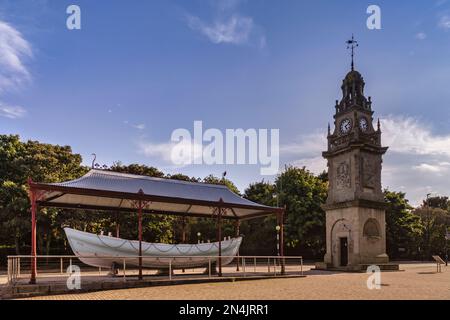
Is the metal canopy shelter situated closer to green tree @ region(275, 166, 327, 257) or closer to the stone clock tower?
the stone clock tower

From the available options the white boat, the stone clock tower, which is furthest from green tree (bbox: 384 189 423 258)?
the white boat

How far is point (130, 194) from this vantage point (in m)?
17.5

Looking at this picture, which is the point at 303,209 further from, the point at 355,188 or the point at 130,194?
the point at 130,194

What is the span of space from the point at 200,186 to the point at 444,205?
89656mm

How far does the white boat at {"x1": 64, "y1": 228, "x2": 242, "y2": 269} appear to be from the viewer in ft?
59.2

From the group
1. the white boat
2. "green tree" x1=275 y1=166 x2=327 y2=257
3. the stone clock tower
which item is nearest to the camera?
the white boat

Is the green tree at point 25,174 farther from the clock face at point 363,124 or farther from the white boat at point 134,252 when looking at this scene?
the clock face at point 363,124

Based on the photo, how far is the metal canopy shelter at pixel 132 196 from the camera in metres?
16.6

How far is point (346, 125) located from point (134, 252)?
66.0 feet

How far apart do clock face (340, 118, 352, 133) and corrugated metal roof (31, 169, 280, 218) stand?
11.9m

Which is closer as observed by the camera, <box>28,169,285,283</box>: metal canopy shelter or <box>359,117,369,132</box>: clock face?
<box>28,169,285,283</box>: metal canopy shelter

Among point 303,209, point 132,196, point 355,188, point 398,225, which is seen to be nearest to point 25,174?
point 132,196
